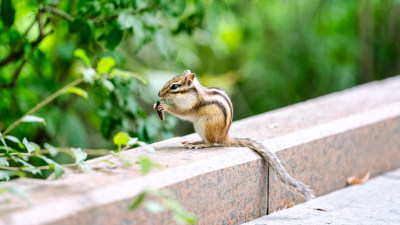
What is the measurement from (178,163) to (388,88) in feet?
10.4

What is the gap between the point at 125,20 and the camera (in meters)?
3.94

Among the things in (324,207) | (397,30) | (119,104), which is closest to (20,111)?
(119,104)

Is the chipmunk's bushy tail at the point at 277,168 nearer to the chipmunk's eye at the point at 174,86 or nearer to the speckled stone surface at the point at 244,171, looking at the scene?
the speckled stone surface at the point at 244,171

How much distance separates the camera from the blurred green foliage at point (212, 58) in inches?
178

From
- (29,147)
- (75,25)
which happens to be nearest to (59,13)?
(75,25)

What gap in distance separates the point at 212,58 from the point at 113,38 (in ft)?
16.1

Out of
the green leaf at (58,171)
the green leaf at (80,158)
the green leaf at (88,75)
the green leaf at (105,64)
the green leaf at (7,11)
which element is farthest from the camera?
the green leaf at (7,11)

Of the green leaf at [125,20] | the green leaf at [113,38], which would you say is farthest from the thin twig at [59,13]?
the green leaf at [125,20]

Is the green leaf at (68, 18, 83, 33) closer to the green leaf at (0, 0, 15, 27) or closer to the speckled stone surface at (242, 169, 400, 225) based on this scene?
the green leaf at (0, 0, 15, 27)

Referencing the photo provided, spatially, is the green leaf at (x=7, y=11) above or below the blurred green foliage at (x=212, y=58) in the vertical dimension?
above

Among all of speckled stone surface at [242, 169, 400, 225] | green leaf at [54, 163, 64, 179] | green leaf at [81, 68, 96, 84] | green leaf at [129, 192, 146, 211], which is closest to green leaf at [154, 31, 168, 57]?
green leaf at [81, 68, 96, 84]

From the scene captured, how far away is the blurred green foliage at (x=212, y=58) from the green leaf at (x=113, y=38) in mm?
261

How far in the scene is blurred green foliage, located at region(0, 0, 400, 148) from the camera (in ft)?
14.9

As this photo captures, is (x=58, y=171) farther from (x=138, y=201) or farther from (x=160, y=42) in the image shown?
(x=160, y=42)
